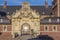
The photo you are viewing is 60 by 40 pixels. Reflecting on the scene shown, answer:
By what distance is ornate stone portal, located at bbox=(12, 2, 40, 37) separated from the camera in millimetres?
92938

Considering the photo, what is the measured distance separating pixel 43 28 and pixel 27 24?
625cm

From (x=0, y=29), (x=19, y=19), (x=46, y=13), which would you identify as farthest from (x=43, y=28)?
(x=46, y=13)

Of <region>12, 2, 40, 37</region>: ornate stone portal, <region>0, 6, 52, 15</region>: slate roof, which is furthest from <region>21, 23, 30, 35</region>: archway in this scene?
<region>0, 6, 52, 15</region>: slate roof

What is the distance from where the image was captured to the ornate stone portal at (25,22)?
9294 cm

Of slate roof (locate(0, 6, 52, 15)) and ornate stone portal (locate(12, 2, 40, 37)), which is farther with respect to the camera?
slate roof (locate(0, 6, 52, 15))

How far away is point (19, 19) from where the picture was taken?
93.7 meters

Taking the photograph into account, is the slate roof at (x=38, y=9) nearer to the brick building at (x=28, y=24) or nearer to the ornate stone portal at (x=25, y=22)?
the brick building at (x=28, y=24)

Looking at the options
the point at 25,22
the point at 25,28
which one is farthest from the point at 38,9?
the point at 25,28

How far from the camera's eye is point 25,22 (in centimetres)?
9388

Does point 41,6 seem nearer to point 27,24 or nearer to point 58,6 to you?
point 58,6

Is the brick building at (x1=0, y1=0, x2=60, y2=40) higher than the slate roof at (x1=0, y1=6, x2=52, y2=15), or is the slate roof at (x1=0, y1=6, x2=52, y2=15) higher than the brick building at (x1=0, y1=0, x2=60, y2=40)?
the slate roof at (x1=0, y1=6, x2=52, y2=15)

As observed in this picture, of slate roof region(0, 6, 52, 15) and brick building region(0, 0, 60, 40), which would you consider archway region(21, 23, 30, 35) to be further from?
slate roof region(0, 6, 52, 15)

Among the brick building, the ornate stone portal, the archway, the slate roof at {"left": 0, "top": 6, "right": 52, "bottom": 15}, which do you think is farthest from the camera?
the slate roof at {"left": 0, "top": 6, "right": 52, "bottom": 15}

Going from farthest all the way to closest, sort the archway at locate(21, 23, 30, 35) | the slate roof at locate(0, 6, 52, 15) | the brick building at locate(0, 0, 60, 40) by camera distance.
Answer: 1. the slate roof at locate(0, 6, 52, 15)
2. the archway at locate(21, 23, 30, 35)
3. the brick building at locate(0, 0, 60, 40)
